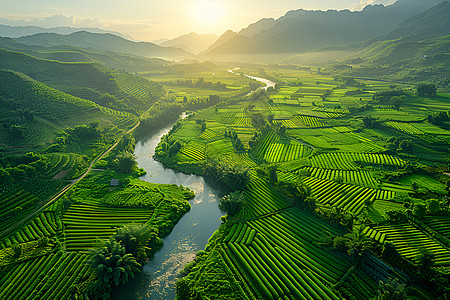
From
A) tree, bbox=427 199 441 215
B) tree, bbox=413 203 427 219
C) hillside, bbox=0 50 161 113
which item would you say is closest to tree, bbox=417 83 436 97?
tree, bbox=427 199 441 215

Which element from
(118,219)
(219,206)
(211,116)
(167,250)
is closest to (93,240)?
(118,219)

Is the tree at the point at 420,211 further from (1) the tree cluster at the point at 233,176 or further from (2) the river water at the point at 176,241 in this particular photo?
(2) the river water at the point at 176,241

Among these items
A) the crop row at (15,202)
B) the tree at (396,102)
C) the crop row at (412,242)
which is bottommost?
the crop row at (15,202)

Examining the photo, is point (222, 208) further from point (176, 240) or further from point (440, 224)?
point (440, 224)

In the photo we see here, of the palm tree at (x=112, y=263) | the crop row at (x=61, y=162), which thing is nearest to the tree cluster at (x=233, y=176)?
the palm tree at (x=112, y=263)

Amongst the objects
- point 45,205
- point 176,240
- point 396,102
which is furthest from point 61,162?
point 396,102

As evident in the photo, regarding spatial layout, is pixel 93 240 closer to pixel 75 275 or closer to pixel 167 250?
pixel 75 275
